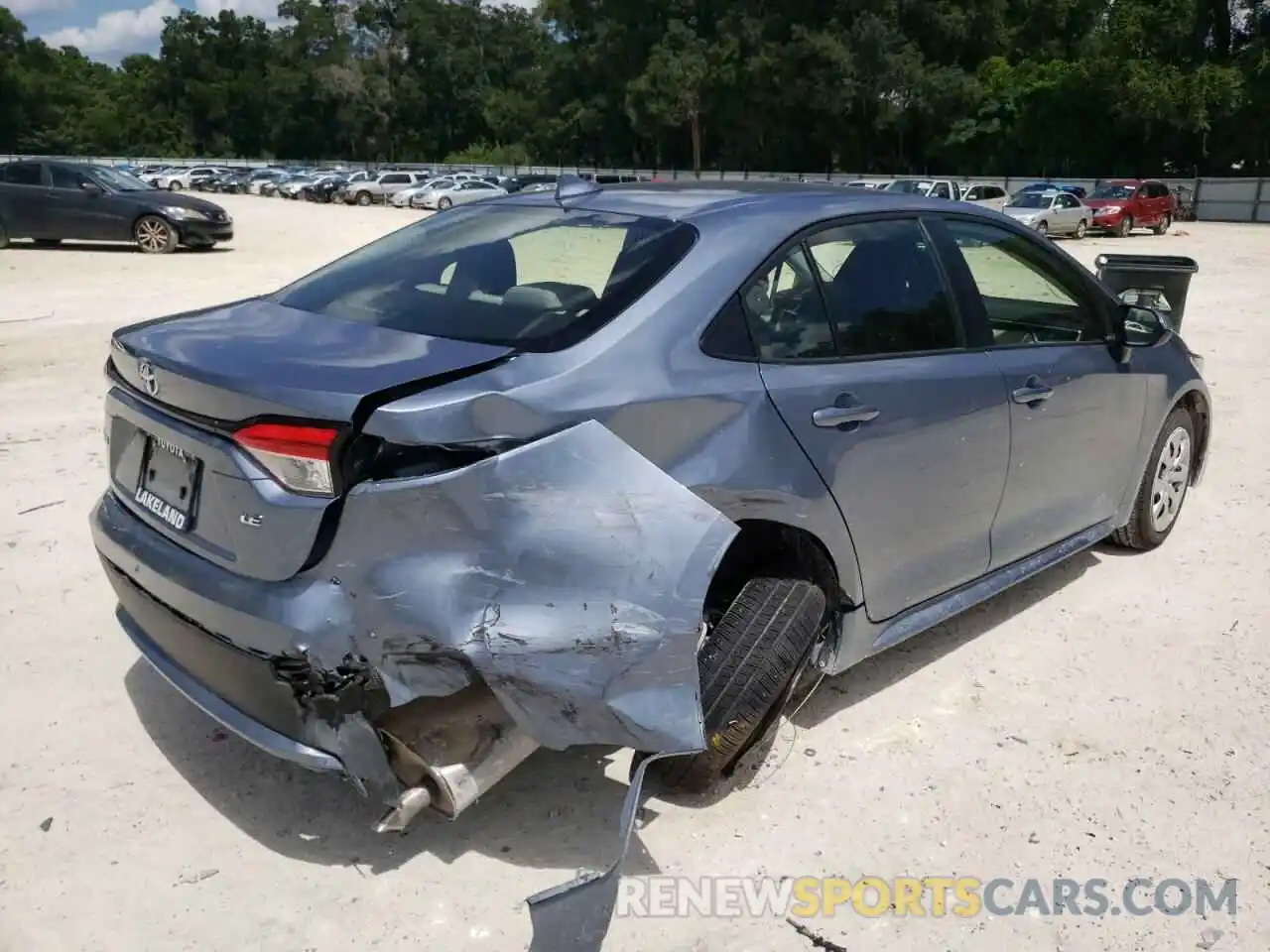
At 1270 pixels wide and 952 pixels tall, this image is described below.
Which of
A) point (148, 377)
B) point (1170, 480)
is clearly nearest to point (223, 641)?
point (148, 377)

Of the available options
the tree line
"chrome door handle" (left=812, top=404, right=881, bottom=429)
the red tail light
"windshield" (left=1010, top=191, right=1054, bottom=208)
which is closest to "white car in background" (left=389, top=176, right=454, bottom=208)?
the tree line

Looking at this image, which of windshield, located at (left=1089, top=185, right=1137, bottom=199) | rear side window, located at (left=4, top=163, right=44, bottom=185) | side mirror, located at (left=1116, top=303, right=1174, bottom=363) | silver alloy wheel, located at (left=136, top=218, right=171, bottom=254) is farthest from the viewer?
windshield, located at (left=1089, top=185, right=1137, bottom=199)

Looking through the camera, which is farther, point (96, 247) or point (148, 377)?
point (96, 247)

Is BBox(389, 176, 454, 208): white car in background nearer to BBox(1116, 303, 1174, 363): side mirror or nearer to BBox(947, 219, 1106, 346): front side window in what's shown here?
BBox(1116, 303, 1174, 363): side mirror

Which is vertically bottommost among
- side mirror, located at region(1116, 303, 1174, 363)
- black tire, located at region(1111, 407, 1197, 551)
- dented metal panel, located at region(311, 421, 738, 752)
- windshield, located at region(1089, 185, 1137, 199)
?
black tire, located at region(1111, 407, 1197, 551)

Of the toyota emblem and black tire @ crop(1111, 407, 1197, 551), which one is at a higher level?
the toyota emblem

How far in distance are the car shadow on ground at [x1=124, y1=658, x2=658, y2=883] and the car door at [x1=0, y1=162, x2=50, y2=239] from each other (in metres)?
18.1

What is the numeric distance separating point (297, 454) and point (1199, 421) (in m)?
4.33

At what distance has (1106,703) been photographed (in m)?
3.76

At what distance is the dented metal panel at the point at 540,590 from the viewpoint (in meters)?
2.46

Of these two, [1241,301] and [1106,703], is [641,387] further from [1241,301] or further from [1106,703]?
[1241,301]

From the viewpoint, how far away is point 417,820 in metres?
3.11

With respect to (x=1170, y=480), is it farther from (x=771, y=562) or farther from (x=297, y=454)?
(x=297, y=454)

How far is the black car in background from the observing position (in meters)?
18.6
